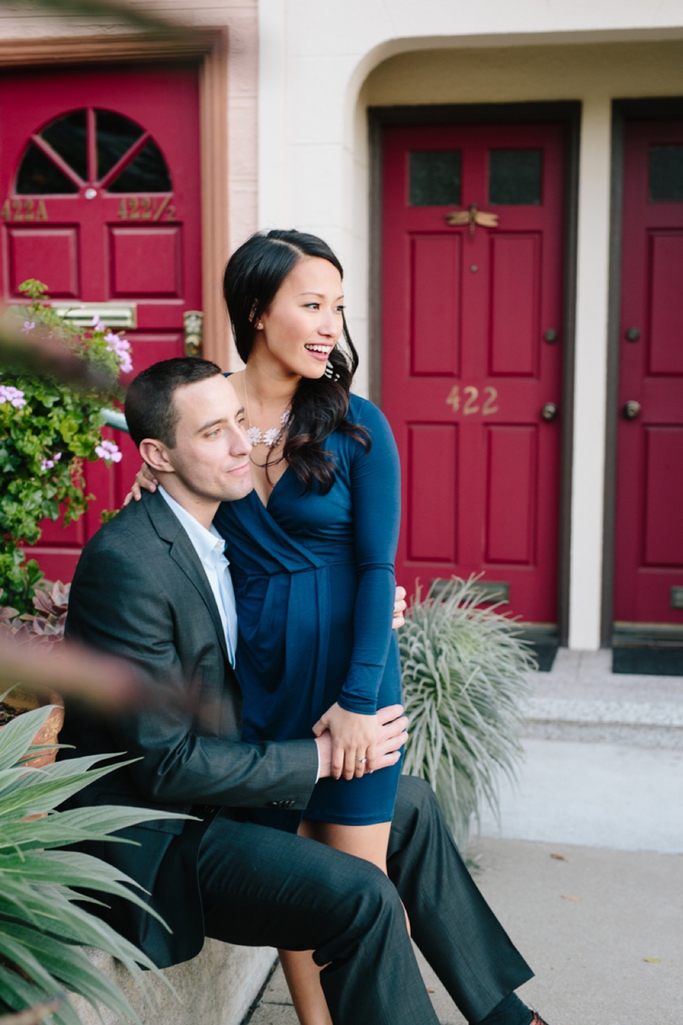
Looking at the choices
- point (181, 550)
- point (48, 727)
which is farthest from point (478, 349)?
point (48, 727)

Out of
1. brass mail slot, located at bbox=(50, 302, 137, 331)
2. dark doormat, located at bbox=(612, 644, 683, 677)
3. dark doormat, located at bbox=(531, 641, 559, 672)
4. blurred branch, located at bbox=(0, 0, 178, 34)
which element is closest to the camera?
blurred branch, located at bbox=(0, 0, 178, 34)

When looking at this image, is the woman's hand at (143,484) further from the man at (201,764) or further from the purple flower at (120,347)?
the purple flower at (120,347)

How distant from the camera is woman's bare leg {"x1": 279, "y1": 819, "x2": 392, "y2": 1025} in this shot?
1.84 metres

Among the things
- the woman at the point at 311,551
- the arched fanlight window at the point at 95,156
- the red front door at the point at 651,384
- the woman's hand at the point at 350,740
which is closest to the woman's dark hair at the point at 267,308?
the woman at the point at 311,551

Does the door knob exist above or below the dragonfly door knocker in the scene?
below

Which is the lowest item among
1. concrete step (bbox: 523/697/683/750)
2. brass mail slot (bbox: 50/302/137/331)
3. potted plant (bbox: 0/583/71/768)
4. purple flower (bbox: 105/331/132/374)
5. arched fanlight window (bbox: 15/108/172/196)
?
concrete step (bbox: 523/697/683/750)

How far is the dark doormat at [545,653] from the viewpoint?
4152 millimetres

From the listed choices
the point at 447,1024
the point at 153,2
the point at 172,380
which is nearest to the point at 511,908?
the point at 447,1024

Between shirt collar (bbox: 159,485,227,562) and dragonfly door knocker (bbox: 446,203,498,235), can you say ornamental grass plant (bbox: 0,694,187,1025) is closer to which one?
shirt collar (bbox: 159,485,227,562)

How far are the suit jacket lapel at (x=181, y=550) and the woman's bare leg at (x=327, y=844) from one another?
0.41 metres

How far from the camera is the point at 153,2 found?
0.32m

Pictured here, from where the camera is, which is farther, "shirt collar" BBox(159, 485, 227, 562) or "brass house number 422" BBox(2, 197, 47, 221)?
"brass house number 422" BBox(2, 197, 47, 221)

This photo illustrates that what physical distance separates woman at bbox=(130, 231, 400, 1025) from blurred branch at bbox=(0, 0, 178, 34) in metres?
1.56

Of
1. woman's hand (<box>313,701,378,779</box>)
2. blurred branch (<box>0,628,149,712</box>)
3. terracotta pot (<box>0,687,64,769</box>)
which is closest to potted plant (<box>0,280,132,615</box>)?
terracotta pot (<box>0,687,64,769</box>)
